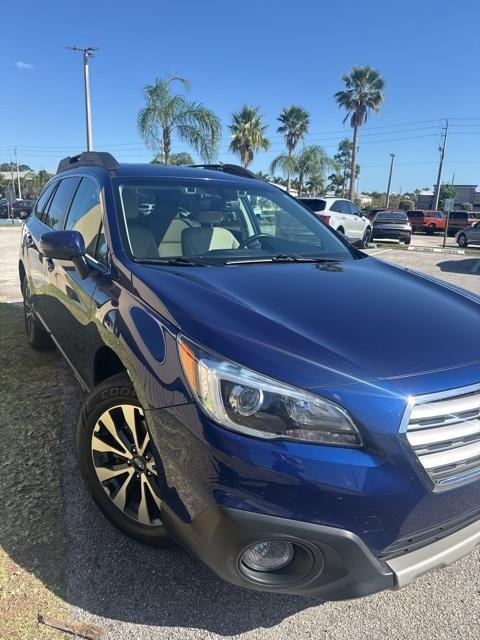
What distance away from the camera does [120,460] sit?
89.2 inches

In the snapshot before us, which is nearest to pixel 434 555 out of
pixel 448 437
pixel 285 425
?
pixel 448 437

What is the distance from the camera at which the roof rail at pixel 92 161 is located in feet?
10.7

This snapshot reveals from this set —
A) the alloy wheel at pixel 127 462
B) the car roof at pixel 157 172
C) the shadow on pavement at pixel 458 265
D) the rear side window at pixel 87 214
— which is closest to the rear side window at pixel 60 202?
the car roof at pixel 157 172

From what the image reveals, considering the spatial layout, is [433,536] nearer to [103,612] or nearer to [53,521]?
[103,612]

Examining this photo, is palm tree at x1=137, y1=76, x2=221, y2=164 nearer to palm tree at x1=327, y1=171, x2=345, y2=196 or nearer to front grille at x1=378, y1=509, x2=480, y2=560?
front grille at x1=378, y1=509, x2=480, y2=560

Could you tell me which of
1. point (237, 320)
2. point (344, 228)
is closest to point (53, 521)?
point (237, 320)

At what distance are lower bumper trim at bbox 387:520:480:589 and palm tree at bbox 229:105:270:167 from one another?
33713mm

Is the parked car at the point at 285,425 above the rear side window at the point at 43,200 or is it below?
below

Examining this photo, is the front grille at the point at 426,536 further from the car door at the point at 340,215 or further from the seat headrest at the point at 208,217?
the car door at the point at 340,215

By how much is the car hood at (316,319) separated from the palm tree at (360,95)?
36904mm

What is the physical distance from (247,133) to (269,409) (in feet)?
111

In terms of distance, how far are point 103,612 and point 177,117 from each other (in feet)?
59.8

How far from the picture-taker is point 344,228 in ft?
53.6

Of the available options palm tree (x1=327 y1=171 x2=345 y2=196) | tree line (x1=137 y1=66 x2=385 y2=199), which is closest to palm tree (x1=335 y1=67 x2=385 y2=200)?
tree line (x1=137 y1=66 x2=385 y2=199)
